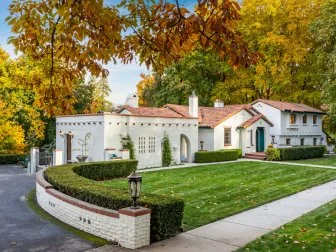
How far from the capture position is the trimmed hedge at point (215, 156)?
3064 centimetres

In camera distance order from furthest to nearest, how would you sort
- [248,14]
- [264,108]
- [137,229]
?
[248,14], [264,108], [137,229]

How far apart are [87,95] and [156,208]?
35014 mm

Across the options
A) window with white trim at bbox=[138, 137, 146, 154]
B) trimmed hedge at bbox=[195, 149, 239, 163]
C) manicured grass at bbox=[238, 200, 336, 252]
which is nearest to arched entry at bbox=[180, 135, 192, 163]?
trimmed hedge at bbox=[195, 149, 239, 163]

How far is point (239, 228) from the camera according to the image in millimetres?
10586

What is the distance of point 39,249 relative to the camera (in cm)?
902

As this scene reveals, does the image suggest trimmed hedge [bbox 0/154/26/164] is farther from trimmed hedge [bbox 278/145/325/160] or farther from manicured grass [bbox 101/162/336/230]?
trimmed hedge [bbox 278/145/325/160]

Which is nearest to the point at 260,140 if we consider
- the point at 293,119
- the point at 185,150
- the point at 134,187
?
the point at 293,119

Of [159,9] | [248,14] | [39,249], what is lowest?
[39,249]

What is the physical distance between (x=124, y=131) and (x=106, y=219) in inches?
649

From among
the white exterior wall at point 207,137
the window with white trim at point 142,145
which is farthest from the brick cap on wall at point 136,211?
the white exterior wall at point 207,137

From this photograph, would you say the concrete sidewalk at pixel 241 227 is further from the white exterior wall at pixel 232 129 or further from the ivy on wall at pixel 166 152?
the white exterior wall at pixel 232 129

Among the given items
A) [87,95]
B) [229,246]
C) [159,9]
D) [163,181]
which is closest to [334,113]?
[163,181]

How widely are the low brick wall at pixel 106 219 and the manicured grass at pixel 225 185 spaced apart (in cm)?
216

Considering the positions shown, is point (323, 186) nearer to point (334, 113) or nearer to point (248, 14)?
point (334, 113)
